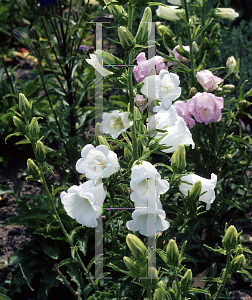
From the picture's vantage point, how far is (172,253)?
1.62m

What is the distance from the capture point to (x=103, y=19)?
10.5 ft

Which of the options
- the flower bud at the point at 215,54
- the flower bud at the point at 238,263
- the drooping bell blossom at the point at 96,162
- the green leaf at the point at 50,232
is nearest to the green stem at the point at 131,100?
the drooping bell blossom at the point at 96,162

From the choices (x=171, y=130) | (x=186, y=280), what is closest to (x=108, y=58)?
(x=171, y=130)

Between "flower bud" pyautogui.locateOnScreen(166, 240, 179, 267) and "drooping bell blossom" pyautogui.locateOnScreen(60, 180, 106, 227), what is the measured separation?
413 mm

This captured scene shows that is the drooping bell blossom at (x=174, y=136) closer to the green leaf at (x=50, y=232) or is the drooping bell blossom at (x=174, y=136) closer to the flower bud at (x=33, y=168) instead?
the flower bud at (x=33, y=168)

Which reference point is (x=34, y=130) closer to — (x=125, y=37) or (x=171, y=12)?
(x=125, y=37)

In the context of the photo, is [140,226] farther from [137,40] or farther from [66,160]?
[66,160]

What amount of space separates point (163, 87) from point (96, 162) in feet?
1.87

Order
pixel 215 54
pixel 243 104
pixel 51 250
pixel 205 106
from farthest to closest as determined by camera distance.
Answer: pixel 215 54, pixel 51 250, pixel 243 104, pixel 205 106

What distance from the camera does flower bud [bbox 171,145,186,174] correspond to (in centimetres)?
175

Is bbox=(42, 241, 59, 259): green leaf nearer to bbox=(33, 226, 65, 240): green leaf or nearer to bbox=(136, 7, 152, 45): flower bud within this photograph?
bbox=(33, 226, 65, 240): green leaf

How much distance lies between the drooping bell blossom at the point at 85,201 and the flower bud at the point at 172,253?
0.41 m

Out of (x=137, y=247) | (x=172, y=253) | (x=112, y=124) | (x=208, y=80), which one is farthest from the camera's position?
(x=208, y=80)

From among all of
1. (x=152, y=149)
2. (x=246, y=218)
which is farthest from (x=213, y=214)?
(x=152, y=149)
